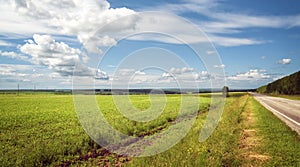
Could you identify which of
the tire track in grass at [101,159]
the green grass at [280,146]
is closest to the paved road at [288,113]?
the green grass at [280,146]

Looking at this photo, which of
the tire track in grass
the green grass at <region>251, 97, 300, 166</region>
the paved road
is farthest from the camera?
the paved road

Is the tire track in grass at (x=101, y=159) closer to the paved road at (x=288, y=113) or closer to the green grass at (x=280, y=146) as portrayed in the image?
the green grass at (x=280, y=146)

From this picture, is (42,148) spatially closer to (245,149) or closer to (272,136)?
(245,149)

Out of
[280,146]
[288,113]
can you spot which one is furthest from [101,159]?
[288,113]

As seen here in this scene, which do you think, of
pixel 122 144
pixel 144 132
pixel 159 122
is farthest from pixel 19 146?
pixel 159 122

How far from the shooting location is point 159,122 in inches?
807

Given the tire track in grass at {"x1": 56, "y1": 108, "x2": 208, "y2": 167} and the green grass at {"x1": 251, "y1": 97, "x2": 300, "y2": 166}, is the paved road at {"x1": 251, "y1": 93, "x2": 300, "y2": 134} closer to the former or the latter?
the green grass at {"x1": 251, "y1": 97, "x2": 300, "y2": 166}

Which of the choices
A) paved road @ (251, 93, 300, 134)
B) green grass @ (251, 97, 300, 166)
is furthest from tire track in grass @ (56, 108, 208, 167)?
paved road @ (251, 93, 300, 134)

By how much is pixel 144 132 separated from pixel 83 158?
6.68 metres

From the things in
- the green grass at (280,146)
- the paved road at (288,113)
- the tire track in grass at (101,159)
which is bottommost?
the tire track in grass at (101,159)

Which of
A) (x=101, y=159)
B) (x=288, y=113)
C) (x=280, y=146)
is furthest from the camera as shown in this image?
(x=288, y=113)

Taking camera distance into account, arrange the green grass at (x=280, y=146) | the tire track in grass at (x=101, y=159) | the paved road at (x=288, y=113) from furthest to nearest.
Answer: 1. the paved road at (x=288, y=113)
2. the tire track in grass at (x=101, y=159)
3. the green grass at (x=280, y=146)

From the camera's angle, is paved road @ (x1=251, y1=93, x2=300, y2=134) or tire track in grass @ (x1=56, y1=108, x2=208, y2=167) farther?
paved road @ (x1=251, y1=93, x2=300, y2=134)

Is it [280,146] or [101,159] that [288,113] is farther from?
[101,159]
